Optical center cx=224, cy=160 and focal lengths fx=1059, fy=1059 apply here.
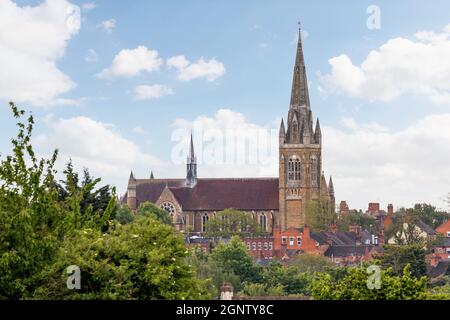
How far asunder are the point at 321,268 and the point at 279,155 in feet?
159

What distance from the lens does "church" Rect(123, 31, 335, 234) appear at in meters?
142

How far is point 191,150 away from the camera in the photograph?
531 feet

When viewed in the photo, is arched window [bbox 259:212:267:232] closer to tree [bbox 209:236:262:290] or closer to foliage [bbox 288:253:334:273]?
foliage [bbox 288:253:334:273]

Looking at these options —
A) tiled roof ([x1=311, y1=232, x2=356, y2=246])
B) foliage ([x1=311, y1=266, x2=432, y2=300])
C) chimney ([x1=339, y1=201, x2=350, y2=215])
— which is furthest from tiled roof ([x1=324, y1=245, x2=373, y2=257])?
foliage ([x1=311, y1=266, x2=432, y2=300])

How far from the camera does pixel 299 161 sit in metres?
143

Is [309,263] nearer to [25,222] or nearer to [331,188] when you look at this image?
[331,188]

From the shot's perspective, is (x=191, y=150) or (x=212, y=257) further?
(x=191, y=150)

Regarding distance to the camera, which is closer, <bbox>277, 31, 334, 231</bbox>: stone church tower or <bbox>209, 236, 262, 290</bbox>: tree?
<bbox>209, 236, 262, 290</bbox>: tree

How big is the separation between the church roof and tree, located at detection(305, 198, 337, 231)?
8.16 m

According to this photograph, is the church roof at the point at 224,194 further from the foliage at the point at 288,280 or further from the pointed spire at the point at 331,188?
the foliage at the point at 288,280

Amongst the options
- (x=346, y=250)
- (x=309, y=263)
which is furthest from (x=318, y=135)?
(x=309, y=263)

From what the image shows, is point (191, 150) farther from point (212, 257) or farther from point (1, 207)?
point (1, 207)
